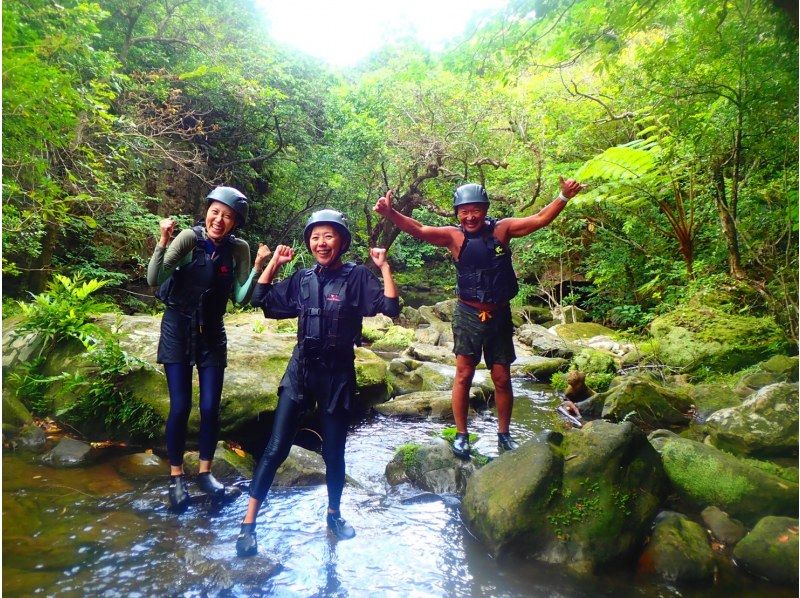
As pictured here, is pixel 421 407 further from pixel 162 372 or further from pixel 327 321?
pixel 327 321

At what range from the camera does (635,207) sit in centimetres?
1105

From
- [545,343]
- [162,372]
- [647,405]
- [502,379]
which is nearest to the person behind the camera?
[502,379]

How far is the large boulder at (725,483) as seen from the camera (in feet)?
10.5

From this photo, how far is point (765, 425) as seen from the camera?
160 inches

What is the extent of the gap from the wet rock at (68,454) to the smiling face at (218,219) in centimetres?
243

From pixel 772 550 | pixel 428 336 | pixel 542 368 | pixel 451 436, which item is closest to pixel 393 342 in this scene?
pixel 428 336

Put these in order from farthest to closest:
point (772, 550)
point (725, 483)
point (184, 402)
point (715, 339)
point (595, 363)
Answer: point (595, 363) < point (715, 339) < point (184, 402) < point (725, 483) < point (772, 550)

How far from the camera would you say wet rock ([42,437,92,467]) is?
3.99m

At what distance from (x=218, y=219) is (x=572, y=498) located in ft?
11.2

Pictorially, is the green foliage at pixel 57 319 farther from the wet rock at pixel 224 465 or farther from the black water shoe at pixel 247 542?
the black water shoe at pixel 247 542

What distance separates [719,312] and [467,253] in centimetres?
628

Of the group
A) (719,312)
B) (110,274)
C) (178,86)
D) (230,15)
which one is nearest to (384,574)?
(719,312)

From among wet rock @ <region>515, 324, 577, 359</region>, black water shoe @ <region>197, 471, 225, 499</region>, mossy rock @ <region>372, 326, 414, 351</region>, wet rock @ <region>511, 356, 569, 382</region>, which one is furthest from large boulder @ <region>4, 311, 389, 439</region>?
wet rock @ <region>515, 324, 577, 359</region>

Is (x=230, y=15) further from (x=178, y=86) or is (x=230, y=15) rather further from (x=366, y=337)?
(x=366, y=337)
